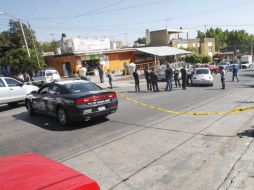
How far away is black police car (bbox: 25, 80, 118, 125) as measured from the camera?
939 cm

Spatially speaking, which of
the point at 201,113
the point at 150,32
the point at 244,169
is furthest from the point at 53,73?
the point at 150,32

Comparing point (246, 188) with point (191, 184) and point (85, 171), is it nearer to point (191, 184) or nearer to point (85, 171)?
point (191, 184)

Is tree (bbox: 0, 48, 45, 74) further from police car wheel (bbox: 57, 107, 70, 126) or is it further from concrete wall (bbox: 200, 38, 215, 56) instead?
concrete wall (bbox: 200, 38, 215, 56)

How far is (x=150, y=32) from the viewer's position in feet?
199

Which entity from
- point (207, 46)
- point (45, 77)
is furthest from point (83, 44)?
point (207, 46)

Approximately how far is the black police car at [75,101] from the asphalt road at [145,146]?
429 mm

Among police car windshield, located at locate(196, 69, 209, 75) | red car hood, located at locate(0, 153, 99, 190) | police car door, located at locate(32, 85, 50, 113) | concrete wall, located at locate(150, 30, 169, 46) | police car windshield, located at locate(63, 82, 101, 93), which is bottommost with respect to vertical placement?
police car windshield, located at locate(196, 69, 209, 75)

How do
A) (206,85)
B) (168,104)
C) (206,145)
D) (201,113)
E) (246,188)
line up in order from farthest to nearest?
(206,85) < (168,104) < (201,113) < (206,145) < (246,188)

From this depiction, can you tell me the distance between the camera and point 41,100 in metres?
11.2

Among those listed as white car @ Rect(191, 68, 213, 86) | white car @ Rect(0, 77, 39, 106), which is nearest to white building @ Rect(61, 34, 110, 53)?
white car @ Rect(191, 68, 213, 86)

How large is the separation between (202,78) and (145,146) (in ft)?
56.9

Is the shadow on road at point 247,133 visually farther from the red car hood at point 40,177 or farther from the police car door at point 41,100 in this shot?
the police car door at point 41,100

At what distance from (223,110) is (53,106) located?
6.67 meters

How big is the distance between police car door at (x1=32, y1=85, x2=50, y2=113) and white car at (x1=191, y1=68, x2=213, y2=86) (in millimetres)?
15253
